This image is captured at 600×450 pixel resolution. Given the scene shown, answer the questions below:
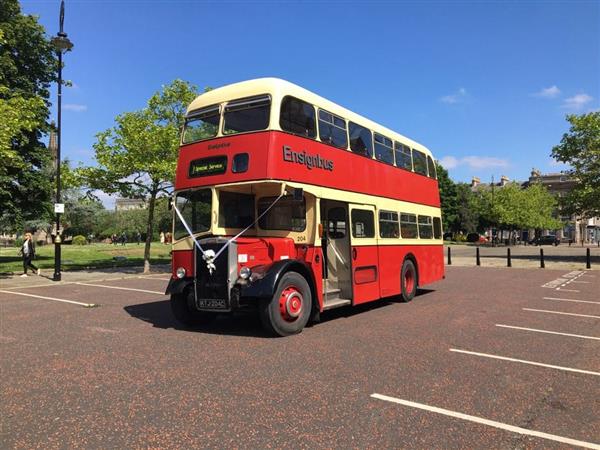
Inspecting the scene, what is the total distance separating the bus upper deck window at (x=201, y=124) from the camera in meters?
8.66

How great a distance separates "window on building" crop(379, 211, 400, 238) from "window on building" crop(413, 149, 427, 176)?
2.22 metres

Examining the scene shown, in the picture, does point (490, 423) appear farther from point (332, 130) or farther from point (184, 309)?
point (332, 130)

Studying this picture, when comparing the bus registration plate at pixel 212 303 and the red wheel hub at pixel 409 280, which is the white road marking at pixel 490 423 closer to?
the bus registration plate at pixel 212 303

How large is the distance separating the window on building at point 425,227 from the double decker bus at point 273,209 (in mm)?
3111

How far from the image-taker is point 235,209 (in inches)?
334

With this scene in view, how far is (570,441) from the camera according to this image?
12.5 ft

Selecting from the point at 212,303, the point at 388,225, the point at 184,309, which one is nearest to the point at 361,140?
the point at 388,225

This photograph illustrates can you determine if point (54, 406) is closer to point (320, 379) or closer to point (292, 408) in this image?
point (292, 408)

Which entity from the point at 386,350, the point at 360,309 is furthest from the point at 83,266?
the point at 386,350

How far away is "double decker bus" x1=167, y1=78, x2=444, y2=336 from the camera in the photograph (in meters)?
7.68

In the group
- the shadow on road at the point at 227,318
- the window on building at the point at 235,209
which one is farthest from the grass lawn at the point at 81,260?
the window on building at the point at 235,209

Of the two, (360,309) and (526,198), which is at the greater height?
(526,198)

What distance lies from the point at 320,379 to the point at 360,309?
567cm

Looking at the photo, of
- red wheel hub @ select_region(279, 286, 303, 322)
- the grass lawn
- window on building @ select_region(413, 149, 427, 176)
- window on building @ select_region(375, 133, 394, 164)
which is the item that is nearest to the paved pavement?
window on building @ select_region(413, 149, 427, 176)
